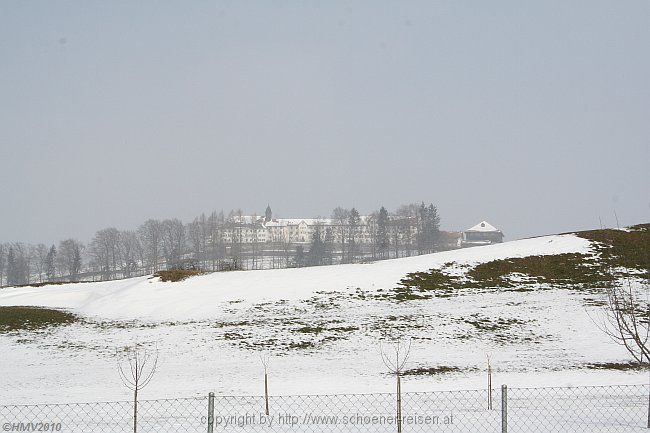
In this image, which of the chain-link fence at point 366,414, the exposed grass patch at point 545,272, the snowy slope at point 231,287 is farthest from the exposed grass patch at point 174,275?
the chain-link fence at point 366,414

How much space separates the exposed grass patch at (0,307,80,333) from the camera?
32.2m

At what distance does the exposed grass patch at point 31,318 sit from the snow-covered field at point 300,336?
4.51ft

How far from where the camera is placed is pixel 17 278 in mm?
130500

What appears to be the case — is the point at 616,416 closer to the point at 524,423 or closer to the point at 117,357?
the point at 524,423

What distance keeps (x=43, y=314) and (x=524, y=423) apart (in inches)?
1336

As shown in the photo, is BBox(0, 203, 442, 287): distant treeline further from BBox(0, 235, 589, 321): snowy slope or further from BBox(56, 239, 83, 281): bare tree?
BBox(0, 235, 589, 321): snowy slope

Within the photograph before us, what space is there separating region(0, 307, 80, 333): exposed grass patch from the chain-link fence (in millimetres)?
18932

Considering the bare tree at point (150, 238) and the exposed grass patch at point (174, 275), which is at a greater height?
the bare tree at point (150, 238)

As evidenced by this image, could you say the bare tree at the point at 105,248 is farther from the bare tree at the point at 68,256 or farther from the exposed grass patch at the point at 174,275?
the exposed grass patch at the point at 174,275

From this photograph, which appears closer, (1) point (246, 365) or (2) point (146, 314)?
(1) point (246, 365)

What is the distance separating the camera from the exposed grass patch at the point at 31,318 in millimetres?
32188

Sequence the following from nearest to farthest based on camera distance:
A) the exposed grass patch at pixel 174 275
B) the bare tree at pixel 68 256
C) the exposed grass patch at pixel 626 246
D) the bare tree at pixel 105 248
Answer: the exposed grass patch at pixel 626 246 < the exposed grass patch at pixel 174 275 < the bare tree at pixel 68 256 < the bare tree at pixel 105 248

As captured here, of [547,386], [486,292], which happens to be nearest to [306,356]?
[547,386]

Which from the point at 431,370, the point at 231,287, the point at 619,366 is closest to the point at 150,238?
the point at 231,287
